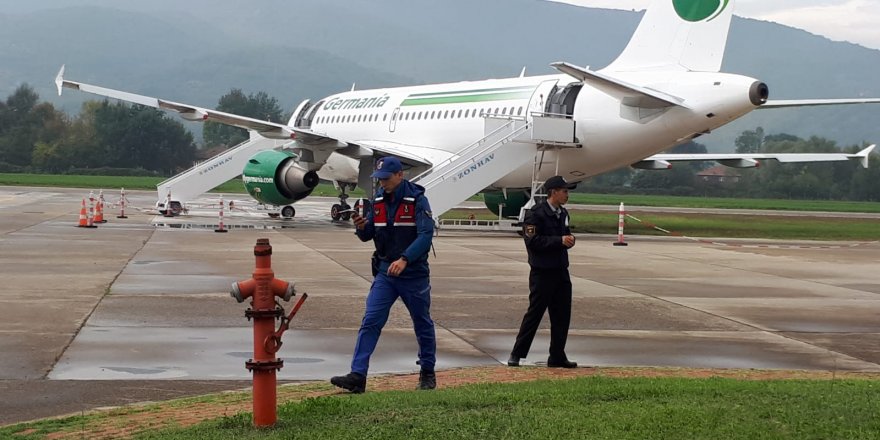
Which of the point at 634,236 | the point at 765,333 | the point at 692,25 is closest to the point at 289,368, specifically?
the point at 765,333

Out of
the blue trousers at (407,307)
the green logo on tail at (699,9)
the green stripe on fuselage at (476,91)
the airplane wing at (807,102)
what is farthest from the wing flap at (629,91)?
the blue trousers at (407,307)

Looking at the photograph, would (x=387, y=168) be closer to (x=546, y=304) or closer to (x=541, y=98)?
(x=546, y=304)

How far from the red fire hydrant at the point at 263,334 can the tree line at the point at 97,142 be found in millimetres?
85601

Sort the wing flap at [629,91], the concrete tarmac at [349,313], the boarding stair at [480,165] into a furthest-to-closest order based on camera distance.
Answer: the boarding stair at [480,165] < the wing flap at [629,91] < the concrete tarmac at [349,313]

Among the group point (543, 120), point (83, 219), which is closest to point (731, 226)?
point (543, 120)

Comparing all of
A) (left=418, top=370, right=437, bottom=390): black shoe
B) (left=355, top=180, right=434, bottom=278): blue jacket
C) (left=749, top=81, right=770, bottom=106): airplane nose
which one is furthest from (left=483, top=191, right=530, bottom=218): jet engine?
(left=418, top=370, right=437, bottom=390): black shoe

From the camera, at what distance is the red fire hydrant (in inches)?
264

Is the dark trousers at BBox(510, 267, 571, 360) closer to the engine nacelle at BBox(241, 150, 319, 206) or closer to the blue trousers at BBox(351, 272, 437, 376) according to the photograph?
the blue trousers at BBox(351, 272, 437, 376)

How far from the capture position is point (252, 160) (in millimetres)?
33656

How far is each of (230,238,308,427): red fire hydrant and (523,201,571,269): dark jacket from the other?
359 centimetres

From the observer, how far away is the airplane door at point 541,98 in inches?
1073

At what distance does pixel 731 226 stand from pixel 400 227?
30.8 m

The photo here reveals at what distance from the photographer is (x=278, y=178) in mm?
32500

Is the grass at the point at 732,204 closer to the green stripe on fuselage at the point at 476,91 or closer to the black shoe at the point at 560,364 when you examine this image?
the green stripe on fuselage at the point at 476,91
